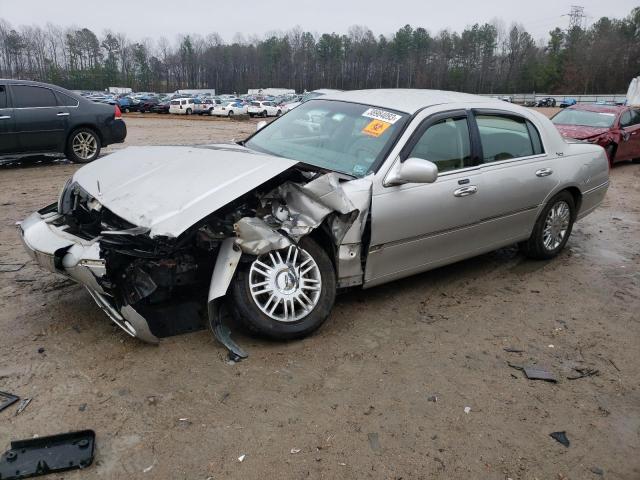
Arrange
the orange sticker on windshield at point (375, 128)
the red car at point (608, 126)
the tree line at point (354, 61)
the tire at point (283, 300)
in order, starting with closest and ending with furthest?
the tire at point (283, 300) < the orange sticker on windshield at point (375, 128) < the red car at point (608, 126) < the tree line at point (354, 61)

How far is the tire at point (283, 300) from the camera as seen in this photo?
10.6 feet

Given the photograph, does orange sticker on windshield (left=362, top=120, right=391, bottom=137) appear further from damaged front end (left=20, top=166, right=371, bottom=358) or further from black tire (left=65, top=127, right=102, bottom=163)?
black tire (left=65, top=127, right=102, bottom=163)

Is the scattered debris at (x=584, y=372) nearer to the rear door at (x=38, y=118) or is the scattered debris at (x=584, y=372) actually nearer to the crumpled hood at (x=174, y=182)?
the crumpled hood at (x=174, y=182)

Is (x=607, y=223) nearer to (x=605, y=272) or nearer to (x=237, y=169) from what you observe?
(x=605, y=272)

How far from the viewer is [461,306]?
4.16 meters

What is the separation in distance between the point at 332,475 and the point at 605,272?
4.01 metres

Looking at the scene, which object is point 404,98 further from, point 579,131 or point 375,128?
point 579,131

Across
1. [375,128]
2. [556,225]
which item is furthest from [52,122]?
[556,225]

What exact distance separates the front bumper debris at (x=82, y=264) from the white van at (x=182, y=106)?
1499 inches

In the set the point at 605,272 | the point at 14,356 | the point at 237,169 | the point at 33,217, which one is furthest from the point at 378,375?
the point at 605,272

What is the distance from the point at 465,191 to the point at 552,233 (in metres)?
1.69

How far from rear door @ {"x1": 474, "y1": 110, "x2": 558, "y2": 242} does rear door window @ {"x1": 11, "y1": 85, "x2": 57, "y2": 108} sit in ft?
26.9

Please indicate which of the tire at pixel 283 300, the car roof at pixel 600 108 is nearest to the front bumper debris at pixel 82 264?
the tire at pixel 283 300

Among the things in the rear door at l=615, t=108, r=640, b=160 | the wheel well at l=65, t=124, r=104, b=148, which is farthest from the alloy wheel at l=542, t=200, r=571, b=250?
the wheel well at l=65, t=124, r=104, b=148
